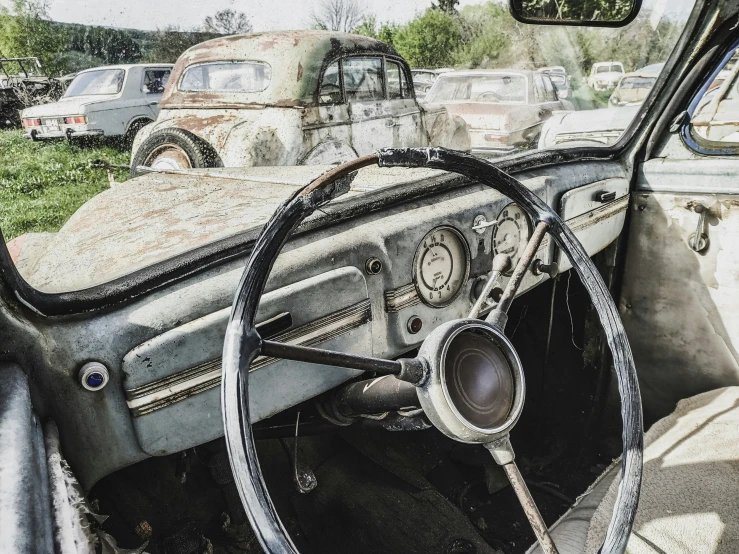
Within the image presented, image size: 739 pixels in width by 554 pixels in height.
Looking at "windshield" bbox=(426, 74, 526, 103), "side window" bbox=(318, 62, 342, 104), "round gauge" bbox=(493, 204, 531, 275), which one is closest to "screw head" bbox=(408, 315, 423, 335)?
"round gauge" bbox=(493, 204, 531, 275)

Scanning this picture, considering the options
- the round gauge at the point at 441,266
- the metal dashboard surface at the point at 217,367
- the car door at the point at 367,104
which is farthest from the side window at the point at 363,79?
the metal dashboard surface at the point at 217,367

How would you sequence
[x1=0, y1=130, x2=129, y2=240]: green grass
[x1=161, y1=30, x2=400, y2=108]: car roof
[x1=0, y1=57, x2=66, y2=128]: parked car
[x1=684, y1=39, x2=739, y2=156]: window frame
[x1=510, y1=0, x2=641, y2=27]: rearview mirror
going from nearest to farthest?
[x1=0, y1=57, x2=66, y2=128]: parked car
[x1=0, y1=130, x2=129, y2=240]: green grass
[x1=510, y1=0, x2=641, y2=27]: rearview mirror
[x1=684, y1=39, x2=739, y2=156]: window frame
[x1=161, y1=30, x2=400, y2=108]: car roof

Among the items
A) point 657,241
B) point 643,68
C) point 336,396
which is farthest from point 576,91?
point 336,396

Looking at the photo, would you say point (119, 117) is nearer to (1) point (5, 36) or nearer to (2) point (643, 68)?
(1) point (5, 36)

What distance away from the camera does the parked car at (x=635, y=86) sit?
8.16 feet

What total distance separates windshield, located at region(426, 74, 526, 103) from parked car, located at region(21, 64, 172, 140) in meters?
3.41

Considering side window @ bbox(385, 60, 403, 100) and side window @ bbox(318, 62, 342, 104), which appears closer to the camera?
side window @ bbox(318, 62, 342, 104)

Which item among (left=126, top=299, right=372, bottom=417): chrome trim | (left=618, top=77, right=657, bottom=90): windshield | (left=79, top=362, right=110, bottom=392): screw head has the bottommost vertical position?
(left=126, top=299, right=372, bottom=417): chrome trim

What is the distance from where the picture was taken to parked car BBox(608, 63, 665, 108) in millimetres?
2488

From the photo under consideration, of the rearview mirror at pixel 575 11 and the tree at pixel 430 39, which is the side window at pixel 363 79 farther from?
the tree at pixel 430 39

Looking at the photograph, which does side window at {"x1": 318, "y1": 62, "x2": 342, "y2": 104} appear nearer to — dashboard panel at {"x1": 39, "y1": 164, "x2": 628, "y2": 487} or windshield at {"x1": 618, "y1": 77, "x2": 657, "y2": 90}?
windshield at {"x1": 618, "y1": 77, "x2": 657, "y2": 90}

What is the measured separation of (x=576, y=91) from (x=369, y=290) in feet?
6.12

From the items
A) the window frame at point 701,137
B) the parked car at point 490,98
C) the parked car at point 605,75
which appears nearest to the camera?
the window frame at point 701,137

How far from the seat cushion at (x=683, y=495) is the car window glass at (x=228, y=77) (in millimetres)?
4489
